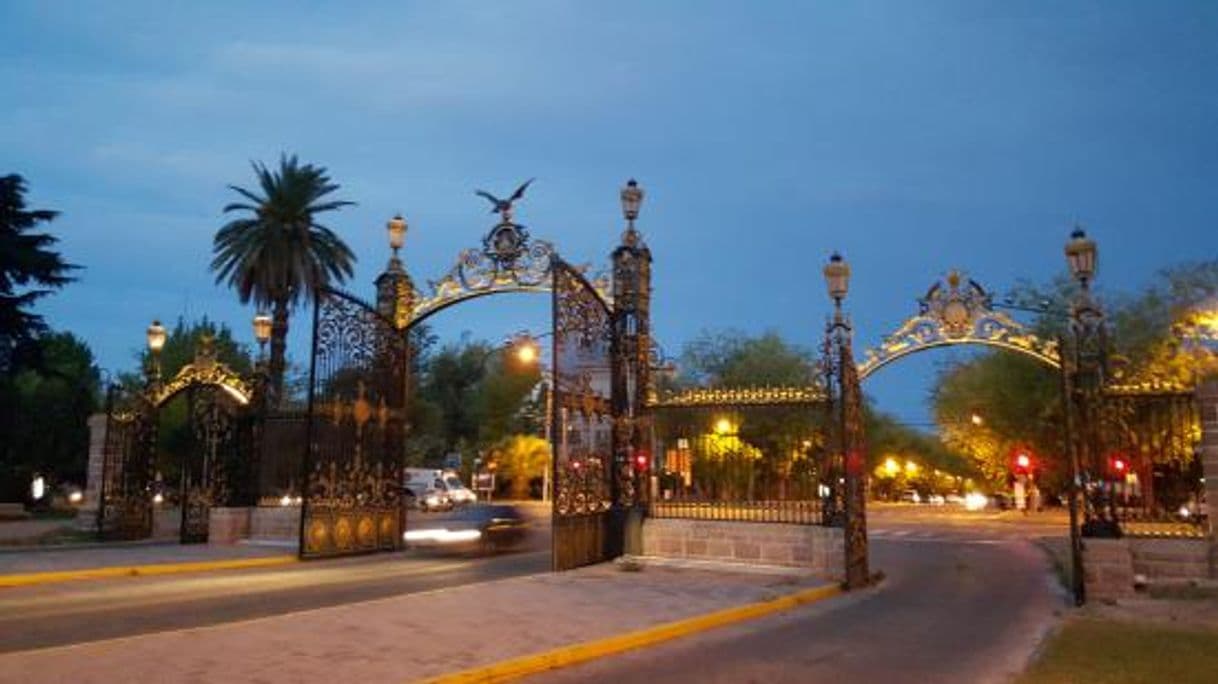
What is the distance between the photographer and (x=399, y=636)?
34.2 ft

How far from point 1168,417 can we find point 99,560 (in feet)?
61.4

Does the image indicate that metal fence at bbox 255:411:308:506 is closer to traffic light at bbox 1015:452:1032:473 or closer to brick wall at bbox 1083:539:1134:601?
brick wall at bbox 1083:539:1134:601

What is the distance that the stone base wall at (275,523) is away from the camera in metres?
23.1

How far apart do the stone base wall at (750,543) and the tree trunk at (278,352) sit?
34.6ft

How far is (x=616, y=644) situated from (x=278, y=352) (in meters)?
26.1

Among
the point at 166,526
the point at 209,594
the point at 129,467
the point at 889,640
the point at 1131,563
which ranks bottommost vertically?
the point at 889,640

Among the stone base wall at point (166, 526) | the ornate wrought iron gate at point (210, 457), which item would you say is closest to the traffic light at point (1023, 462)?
the ornate wrought iron gate at point (210, 457)

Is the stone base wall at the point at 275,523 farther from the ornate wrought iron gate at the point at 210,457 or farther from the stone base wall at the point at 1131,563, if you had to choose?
the stone base wall at the point at 1131,563

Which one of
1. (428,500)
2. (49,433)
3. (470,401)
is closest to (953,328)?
(428,500)

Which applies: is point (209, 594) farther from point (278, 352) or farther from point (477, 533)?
point (278, 352)

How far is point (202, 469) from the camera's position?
24781 millimetres

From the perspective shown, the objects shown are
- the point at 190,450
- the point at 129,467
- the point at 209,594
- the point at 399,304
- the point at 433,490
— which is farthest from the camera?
the point at 433,490

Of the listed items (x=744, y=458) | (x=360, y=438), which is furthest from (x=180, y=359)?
(x=744, y=458)

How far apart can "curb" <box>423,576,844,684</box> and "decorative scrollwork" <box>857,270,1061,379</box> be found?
5.40m
